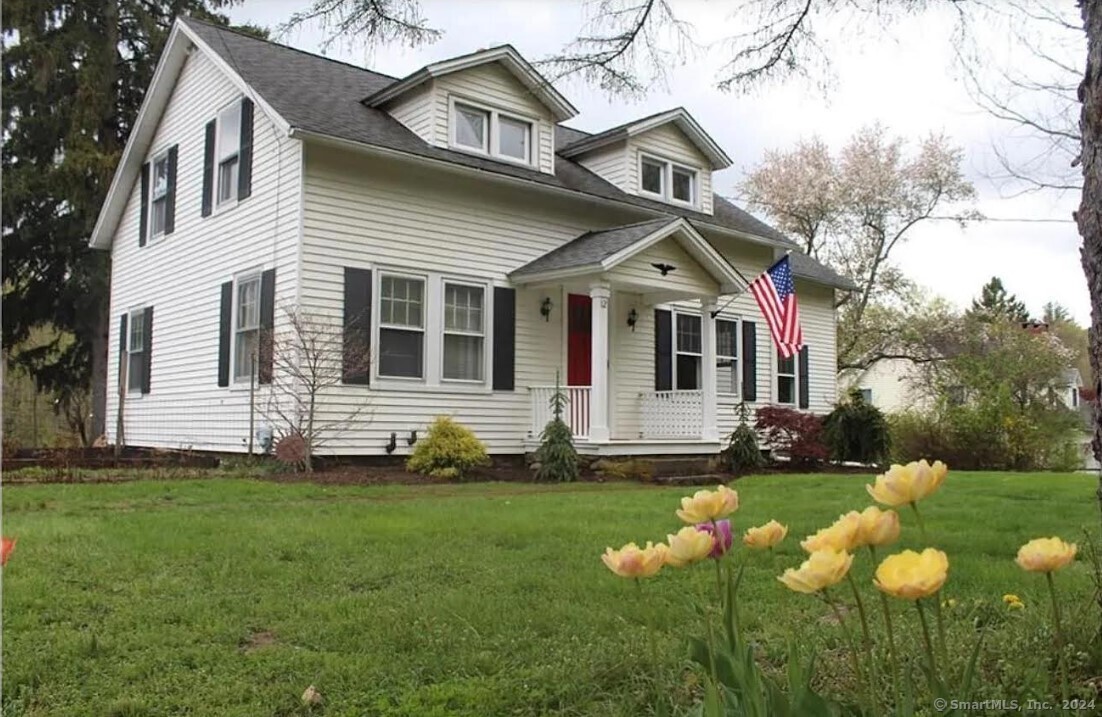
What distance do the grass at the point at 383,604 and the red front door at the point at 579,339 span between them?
6068mm

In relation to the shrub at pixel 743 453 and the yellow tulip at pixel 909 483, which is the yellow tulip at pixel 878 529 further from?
the shrub at pixel 743 453

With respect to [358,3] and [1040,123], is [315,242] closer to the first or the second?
[358,3]

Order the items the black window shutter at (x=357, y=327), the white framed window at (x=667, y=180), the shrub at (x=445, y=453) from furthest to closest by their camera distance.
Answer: the white framed window at (x=667, y=180), the black window shutter at (x=357, y=327), the shrub at (x=445, y=453)

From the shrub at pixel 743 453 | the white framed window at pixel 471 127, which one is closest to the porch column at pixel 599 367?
the shrub at pixel 743 453

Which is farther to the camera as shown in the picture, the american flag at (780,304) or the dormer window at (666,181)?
the dormer window at (666,181)

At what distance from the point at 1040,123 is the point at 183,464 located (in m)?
12.4

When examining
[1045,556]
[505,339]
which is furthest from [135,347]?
[1045,556]

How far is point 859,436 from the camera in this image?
595 inches

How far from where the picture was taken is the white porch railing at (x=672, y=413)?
43.7 ft

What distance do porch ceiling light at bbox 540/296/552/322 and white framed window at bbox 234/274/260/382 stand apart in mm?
3971

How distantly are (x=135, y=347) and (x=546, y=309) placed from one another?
24.3ft

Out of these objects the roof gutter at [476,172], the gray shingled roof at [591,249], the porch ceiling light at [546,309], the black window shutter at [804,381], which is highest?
the roof gutter at [476,172]

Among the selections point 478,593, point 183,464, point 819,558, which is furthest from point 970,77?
point 183,464

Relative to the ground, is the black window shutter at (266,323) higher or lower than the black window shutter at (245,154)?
lower
